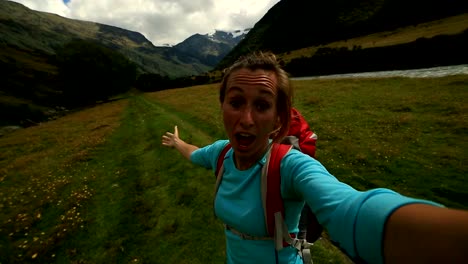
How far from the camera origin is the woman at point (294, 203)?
1.12 m

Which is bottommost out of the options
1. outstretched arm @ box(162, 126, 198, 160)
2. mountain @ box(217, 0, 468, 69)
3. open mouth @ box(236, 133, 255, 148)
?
outstretched arm @ box(162, 126, 198, 160)

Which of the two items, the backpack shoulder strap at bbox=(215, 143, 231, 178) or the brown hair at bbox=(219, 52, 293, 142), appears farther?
the backpack shoulder strap at bbox=(215, 143, 231, 178)

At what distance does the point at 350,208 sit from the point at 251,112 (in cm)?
133

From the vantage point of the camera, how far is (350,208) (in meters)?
1.52

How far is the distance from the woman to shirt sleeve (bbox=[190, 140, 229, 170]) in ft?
0.06

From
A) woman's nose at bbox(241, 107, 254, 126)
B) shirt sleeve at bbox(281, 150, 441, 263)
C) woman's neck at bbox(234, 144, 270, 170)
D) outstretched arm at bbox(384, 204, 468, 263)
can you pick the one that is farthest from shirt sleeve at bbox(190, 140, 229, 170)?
outstretched arm at bbox(384, 204, 468, 263)

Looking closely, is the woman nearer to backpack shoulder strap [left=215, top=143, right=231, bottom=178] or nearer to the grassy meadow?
backpack shoulder strap [left=215, top=143, right=231, bottom=178]


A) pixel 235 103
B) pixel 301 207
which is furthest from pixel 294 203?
pixel 235 103

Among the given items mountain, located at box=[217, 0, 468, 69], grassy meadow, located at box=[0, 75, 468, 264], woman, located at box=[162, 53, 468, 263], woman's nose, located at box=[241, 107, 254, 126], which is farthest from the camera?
mountain, located at box=[217, 0, 468, 69]

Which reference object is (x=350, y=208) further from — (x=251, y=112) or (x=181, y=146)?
(x=181, y=146)

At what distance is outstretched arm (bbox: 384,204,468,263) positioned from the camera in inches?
38.6

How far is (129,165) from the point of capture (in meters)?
15.1

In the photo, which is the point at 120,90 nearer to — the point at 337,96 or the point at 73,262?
the point at 337,96

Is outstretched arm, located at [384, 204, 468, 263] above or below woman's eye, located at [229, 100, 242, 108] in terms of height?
below
